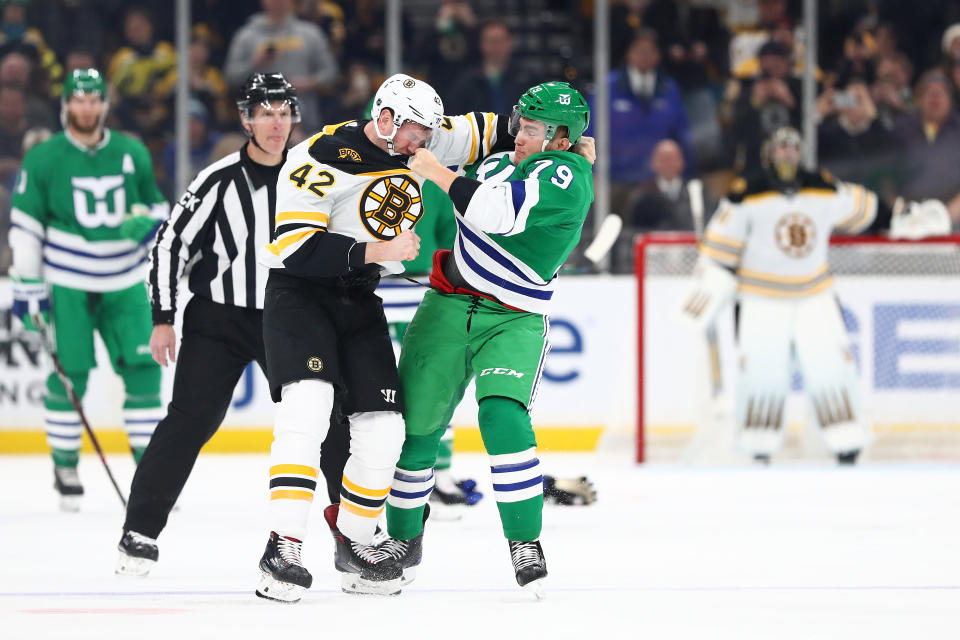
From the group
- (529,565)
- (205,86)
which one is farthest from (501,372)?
(205,86)

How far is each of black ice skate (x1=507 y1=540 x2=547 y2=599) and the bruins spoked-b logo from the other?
2.66 ft

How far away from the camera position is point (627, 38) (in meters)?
8.37

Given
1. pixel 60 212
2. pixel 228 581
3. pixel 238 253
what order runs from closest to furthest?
pixel 228 581 → pixel 238 253 → pixel 60 212

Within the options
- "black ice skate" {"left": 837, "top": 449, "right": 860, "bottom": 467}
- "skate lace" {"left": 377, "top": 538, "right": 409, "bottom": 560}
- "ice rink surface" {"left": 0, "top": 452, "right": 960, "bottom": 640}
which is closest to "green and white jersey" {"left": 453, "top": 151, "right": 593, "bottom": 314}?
"skate lace" {"left": 377, "top": 538, "right": 409, "bottom": 560}

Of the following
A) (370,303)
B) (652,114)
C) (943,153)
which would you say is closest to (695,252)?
(652,114)

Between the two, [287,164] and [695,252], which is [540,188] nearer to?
[287,164]

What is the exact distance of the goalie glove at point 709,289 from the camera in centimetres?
712

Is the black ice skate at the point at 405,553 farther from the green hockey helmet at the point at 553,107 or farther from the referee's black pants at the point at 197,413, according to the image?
the green hockey helmet at the point at 553,107

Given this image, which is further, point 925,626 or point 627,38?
point 627,38

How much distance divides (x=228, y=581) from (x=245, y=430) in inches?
137

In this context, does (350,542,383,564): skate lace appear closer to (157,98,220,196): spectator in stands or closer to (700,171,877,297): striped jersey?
(700,171,877,297): striped jersey

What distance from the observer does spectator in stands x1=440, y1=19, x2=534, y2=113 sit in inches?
328

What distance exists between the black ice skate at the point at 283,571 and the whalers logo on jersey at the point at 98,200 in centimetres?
232

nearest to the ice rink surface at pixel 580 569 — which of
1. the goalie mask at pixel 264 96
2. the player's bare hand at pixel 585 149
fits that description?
the player's bare hand at pixel 585 149
